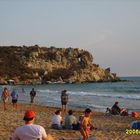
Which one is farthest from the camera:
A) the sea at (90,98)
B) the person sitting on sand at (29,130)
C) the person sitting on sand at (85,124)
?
the sea at (90,98)

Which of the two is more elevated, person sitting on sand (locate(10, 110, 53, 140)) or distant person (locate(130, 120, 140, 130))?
person sitting on sand (locate(10, 110, 53, 140))

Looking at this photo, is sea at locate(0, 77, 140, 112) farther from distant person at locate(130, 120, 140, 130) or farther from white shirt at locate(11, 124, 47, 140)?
white shirt at locate(11, 124, 47, 140)

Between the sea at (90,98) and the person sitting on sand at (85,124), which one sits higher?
the person sitting on sand at (85,124)

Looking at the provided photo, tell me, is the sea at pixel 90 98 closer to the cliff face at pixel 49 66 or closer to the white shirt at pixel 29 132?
the white shirt at pixel 29 132

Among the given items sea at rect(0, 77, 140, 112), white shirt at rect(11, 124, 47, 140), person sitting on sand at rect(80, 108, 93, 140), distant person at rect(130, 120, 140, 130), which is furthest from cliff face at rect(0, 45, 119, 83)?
white shirt at rect(11, 124, 47, 140)

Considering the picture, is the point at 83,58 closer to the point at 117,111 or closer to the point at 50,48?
the point at 50,48

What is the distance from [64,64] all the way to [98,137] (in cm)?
13779

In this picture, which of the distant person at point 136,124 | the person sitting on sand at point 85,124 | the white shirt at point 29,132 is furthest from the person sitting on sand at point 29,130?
the distant person at point 136,124

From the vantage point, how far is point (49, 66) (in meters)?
145

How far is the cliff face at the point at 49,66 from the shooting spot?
443 ft

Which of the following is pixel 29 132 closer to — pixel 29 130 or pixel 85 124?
pixel 29 130

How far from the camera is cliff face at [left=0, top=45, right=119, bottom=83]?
443ft

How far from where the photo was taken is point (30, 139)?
651 centimetres
